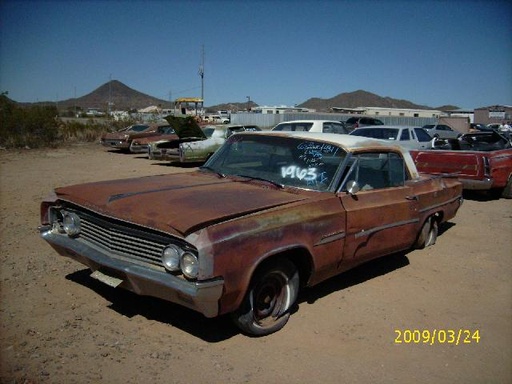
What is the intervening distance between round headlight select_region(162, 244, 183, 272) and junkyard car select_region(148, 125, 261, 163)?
11177mm

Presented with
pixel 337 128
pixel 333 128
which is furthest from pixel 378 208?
pixel 337 128

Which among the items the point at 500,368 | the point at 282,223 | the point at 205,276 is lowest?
the point at 500,368

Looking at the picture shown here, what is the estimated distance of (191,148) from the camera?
14.0 meters

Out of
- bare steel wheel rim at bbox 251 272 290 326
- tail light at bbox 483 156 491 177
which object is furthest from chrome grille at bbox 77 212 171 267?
Result: tail light at bbox 483 156 491 177

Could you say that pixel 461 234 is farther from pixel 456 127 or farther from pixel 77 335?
pixel 456 127

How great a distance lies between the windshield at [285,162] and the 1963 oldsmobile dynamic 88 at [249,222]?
0.01m

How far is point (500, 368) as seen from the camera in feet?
10.5

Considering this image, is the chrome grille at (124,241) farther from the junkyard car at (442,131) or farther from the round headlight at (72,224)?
the junkyard car at (442,131)

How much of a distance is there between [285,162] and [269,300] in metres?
1.37

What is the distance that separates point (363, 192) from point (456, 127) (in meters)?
35.1

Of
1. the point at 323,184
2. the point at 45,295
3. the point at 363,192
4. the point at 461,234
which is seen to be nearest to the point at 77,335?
the point at 45,295

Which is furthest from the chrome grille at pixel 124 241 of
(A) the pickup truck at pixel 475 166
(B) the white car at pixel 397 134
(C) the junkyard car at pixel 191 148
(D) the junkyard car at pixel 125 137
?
(D) the junkyard car at pixel 125 137

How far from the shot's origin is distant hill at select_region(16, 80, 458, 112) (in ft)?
467
